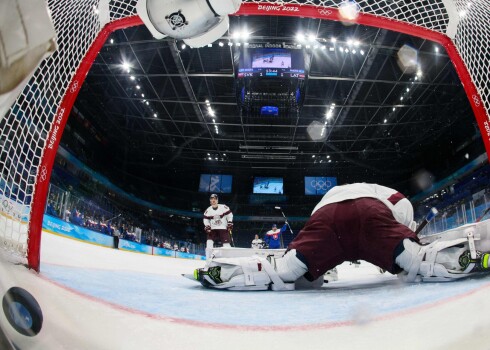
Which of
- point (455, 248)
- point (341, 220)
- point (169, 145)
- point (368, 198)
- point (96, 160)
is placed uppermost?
point (169, 145)

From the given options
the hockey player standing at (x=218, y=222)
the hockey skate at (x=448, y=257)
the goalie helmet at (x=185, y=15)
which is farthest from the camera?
the hockey player standing at (x=218, y=222)

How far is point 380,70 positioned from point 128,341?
1110 centimetres

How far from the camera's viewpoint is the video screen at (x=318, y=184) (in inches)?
632

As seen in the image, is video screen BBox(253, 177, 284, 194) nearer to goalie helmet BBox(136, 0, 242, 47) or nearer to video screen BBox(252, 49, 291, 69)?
video screen BBox(252, 49, 291, 69)

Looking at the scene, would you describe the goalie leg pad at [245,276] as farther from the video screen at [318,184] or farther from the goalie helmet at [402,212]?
the video screen at [318,184]

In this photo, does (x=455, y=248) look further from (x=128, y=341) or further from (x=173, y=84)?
(x=173, y=84)

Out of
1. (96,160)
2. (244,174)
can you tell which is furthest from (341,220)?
(244,174)

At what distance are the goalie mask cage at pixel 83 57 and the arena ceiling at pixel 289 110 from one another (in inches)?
237

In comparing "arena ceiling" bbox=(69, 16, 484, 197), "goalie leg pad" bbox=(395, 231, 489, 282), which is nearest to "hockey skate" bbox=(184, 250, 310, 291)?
"goalie leg pad" bbox=(395, 231, 489, 282)

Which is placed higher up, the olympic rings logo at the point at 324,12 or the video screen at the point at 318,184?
the video screen at the point at 318,184

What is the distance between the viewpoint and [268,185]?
1689cm

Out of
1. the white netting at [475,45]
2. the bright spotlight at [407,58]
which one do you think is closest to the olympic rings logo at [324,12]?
the white netting at [475,45]

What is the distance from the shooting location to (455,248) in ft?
4.89

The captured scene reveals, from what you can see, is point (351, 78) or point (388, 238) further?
point (351, 78)
